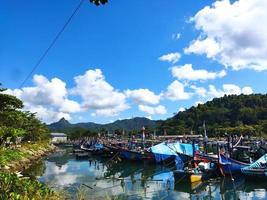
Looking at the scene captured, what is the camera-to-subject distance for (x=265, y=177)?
33.8 m

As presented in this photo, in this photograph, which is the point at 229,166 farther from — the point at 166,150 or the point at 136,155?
the point at 136,155

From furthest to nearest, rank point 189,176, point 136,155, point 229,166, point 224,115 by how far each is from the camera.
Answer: point 224,115
point 136,155
point 229,166
point 189,176

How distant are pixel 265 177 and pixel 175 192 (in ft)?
29.5

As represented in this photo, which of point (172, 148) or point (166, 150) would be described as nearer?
point (172, 148)

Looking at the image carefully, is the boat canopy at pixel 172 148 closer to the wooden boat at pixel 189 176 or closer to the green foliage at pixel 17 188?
the wooden boat at pixel 189 176

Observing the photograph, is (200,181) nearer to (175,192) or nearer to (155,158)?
(175,192)

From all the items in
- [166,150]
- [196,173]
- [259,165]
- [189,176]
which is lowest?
[189,176]

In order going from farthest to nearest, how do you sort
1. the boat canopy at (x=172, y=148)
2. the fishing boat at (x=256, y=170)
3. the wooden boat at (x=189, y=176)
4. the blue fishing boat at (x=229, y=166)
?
the boat canopy at (x=172, y=148)
the blue fishing boat at (x=229, y=166)
the fishing boat at (x=256, y=170)
the wooden boat at (x=189, y=176)

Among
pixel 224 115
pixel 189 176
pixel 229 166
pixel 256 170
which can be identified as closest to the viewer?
pixel 189 176

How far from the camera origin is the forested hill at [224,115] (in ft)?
504

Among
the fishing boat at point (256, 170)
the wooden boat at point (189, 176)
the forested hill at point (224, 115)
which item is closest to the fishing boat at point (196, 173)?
the wooden boat at point (189, 176)

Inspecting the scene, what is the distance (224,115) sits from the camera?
16962 centimetres

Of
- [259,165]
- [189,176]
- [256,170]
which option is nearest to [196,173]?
[189,176]

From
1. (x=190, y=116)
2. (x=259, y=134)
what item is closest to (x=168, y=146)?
(x=259, y=134)
